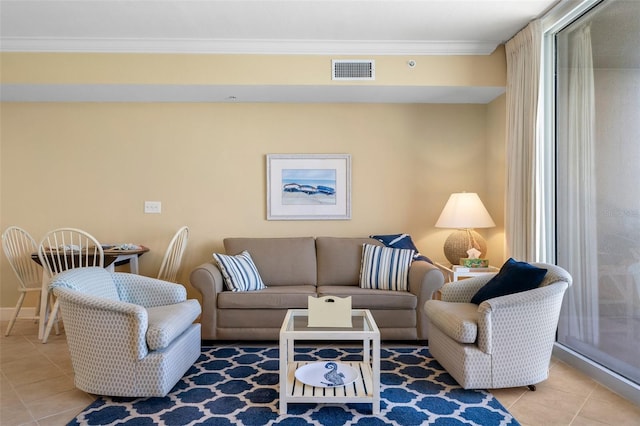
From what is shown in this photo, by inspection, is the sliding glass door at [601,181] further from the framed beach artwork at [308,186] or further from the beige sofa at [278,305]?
the framed beach artwork at [308,186]

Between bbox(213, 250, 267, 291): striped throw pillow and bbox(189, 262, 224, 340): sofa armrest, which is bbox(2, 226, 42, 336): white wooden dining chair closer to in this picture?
bbox(189, 262, 224, 340): sofa armrest

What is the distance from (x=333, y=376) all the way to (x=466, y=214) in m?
2.19

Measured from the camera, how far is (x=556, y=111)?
3.53 metres

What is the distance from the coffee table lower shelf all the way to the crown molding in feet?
9.13

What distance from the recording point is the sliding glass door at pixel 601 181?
2711 mm

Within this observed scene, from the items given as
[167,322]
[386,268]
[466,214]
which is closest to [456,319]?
[386,268]

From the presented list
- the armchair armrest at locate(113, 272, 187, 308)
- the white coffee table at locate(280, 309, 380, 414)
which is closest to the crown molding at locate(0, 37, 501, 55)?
the armchair armrest at locate(113, 272, 187, 308)

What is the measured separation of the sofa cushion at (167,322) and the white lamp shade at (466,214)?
2.34 m

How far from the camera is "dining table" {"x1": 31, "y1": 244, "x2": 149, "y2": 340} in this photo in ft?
13.0

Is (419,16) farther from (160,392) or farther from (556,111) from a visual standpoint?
(160,392)

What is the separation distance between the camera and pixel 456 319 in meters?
2.83

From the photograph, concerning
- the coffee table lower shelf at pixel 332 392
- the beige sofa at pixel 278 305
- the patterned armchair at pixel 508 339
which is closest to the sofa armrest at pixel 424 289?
the beige sofa at pixel 278 305

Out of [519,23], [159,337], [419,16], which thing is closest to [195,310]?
[159,337]

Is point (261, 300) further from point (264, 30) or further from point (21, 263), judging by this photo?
point (21, 263)
